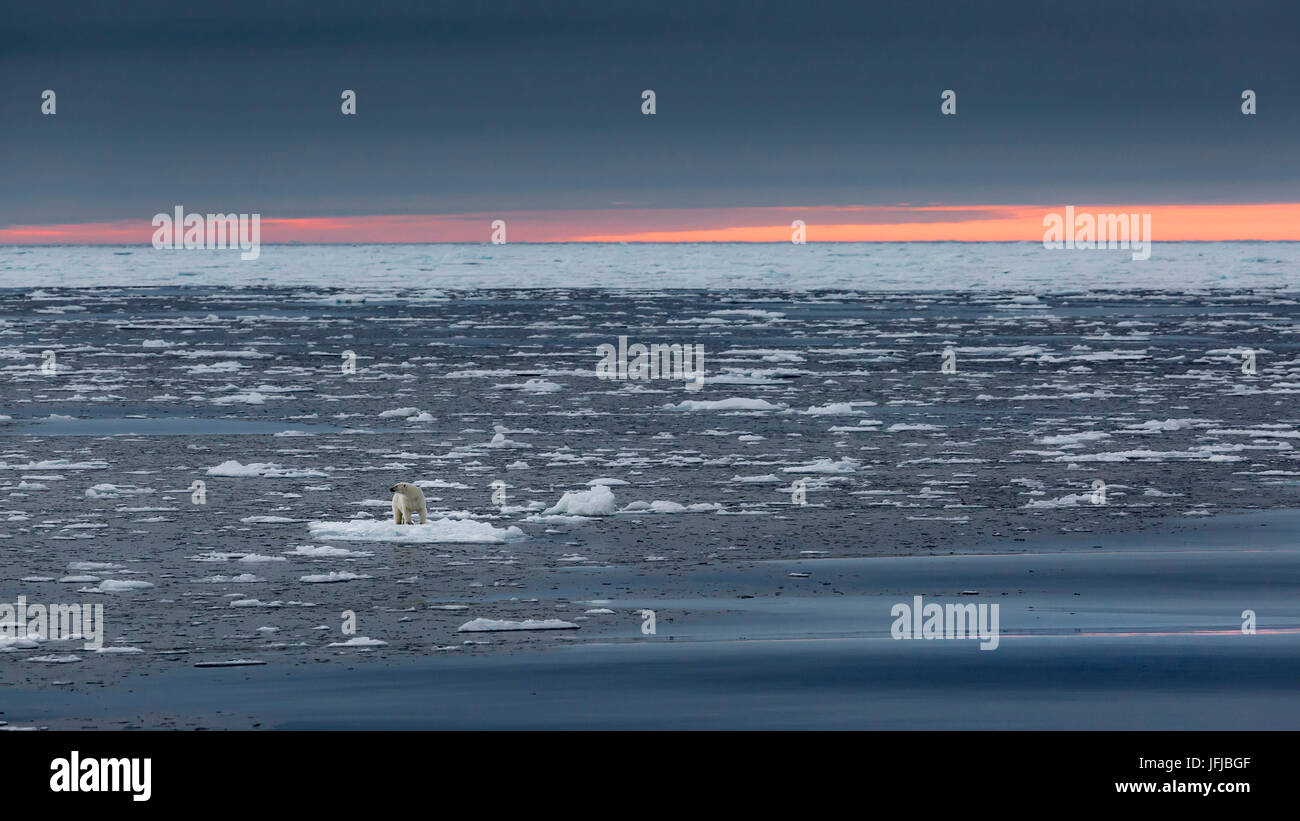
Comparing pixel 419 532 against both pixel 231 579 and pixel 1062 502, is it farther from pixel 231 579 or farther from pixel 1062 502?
pixel 1062 502

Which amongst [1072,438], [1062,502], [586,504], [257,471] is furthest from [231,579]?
[1072,438]

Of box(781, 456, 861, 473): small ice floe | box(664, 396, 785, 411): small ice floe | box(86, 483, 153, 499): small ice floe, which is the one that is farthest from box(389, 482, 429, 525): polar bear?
box(664, 396, 785, 411): small ice floe

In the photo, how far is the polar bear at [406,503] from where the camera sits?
1016 cm

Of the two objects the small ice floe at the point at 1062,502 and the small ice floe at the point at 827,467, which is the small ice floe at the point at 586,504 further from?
the small ice floe at the point at 1062,502

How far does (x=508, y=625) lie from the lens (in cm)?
773

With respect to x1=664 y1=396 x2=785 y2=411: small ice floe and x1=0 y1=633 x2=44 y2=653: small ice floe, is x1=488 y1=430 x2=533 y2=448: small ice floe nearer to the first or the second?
x1=664 y1=396 x2=785 y2=411: small ice floe

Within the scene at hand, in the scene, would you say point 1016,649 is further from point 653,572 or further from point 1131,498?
point 1131,498

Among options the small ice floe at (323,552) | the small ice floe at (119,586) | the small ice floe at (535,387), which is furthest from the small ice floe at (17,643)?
the small ice floe at (535,387)

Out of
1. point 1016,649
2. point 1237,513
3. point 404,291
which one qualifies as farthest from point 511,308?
point 1016,649

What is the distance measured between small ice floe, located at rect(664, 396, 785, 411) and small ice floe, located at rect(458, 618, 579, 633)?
10460 millimetres

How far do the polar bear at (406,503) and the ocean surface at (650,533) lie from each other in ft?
0.77

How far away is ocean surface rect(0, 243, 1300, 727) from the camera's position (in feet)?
22.2

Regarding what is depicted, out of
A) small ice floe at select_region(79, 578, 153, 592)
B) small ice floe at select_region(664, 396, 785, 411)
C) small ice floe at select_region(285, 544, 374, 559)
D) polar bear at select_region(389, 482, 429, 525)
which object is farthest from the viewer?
small ice floe at select_region(664, 396, 785, 411)

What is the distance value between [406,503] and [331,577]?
4.99 feet
